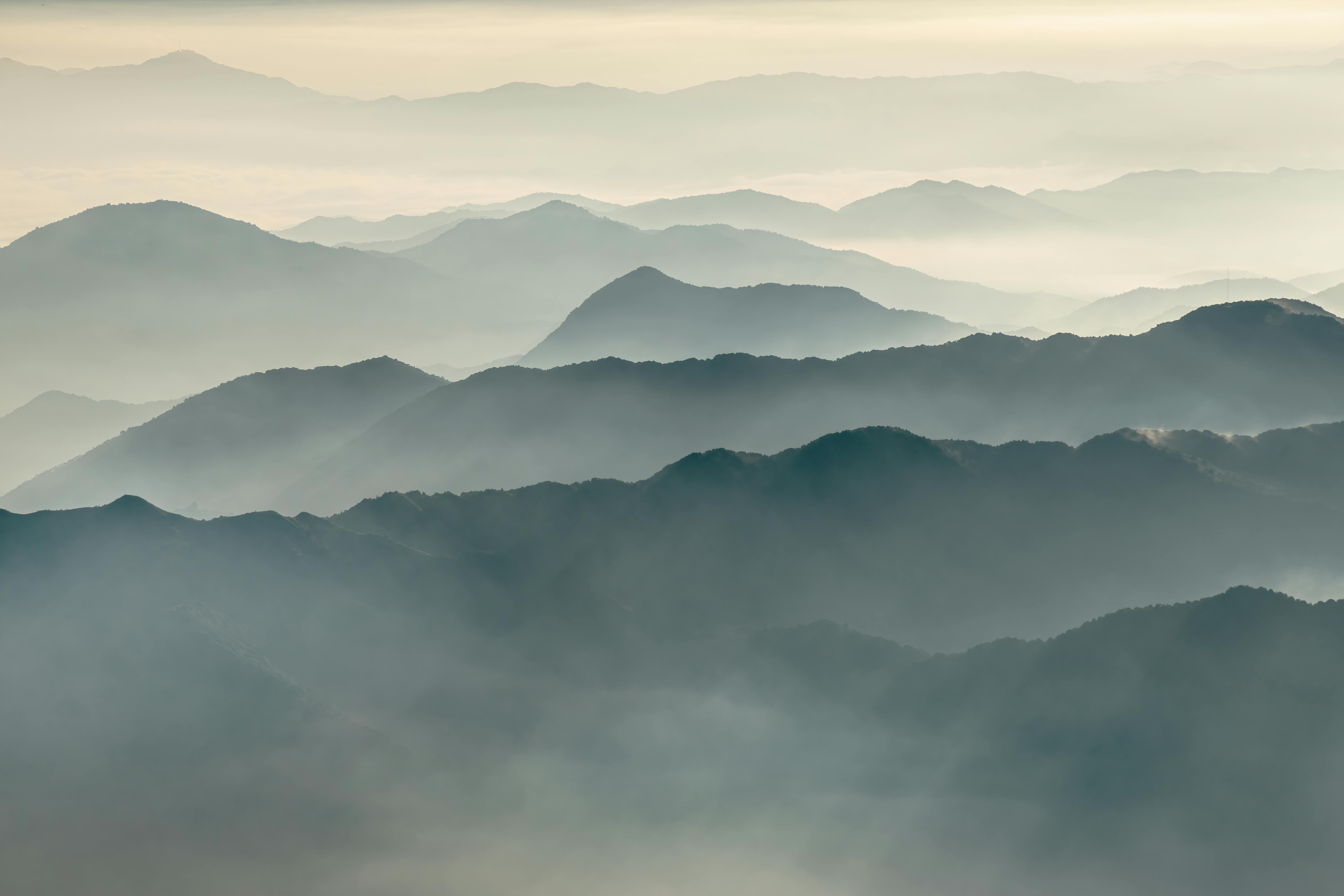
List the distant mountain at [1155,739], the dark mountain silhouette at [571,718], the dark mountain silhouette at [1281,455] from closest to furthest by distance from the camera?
the distant mountain at [1155,739] → the dark mountain silhouette at [571,718] → the dark mountain silhouette at [1281,455]

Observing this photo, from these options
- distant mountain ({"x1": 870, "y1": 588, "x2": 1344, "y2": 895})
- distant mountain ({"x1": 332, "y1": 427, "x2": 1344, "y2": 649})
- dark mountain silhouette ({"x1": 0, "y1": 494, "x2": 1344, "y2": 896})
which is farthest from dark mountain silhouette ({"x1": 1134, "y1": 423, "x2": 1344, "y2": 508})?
dark mountain silhouette ({"x1": 0, "y1": 494, "x2": 1344, "y2": 896})

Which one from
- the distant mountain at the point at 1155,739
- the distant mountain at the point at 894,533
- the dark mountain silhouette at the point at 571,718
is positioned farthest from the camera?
the distant mountain at the point at 894,533

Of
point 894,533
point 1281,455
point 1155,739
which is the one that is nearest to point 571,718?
point 1155,739

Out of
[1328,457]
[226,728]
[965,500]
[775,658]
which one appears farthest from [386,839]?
[1328,457]

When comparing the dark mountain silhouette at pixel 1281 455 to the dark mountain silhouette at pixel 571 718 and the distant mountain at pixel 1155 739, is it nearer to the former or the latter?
the distant mountain at pixel 1155 739

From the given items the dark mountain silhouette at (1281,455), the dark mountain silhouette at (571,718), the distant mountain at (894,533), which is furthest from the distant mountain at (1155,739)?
the dark mountain silhouette at (1281,455)

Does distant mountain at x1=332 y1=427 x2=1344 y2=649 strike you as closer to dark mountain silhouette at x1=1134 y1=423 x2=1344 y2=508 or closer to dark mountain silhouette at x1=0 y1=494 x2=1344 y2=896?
dark mountain silhouette at x1=1134 y1=423 x2=1344 y2=508

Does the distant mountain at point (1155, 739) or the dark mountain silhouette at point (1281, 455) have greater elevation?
the dark mountain silhouette at point (1281, 455)

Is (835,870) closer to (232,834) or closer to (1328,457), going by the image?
(232,834)
